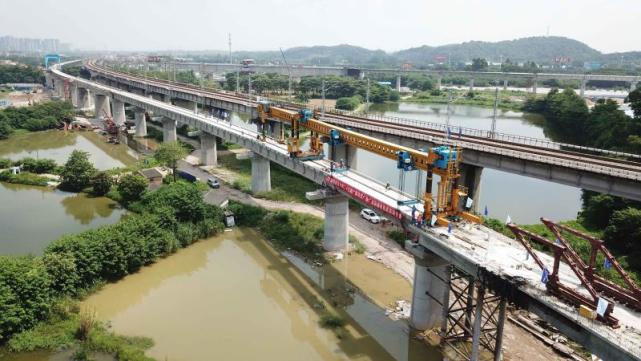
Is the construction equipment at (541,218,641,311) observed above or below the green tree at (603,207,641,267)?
above

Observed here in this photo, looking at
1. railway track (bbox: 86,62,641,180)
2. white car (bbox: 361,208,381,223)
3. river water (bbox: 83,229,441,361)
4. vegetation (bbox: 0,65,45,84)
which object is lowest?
river water (bbox: 83,229,441,361)

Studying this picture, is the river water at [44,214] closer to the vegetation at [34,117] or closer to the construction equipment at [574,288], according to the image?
the vegetation at [34,117]

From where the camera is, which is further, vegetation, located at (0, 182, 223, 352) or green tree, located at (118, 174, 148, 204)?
green tree, located at (118, 174, 148, 204)

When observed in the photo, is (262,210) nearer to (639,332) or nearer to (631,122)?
(639,332)

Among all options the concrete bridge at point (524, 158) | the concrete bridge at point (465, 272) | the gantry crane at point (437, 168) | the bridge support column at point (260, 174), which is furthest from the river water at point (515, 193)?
the bridge support column at point (260, 174)

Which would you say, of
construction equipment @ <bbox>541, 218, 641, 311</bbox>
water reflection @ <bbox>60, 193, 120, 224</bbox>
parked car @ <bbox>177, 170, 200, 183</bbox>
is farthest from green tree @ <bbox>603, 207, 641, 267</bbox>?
water reflection @ <bbox>60, 193, 120, 224</bbox>

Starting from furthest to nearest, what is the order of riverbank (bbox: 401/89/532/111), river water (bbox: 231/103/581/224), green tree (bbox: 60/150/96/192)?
riverbank (bbox: 401/89/532/111) < green tree (bbox: 60/150/96/192) < river water (bbox: 231/103/581/224)

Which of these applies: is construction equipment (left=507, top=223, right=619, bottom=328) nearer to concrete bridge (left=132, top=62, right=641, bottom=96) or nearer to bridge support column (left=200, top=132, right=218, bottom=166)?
bridge support column (left=200, top=132, right=218, bottom=166)
